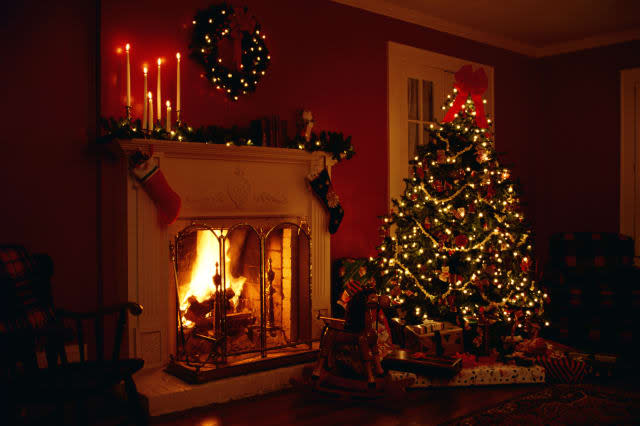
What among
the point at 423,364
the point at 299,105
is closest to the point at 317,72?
the point at 299,105

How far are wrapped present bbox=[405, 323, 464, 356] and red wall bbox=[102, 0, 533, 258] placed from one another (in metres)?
1.08

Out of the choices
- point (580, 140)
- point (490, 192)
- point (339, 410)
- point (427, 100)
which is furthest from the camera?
point (580, 140)

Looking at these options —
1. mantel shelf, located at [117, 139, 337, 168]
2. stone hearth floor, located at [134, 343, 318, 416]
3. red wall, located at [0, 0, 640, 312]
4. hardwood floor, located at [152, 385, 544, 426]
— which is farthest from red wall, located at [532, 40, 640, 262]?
stone hearth floor, located at [134, 343, 318, 416]

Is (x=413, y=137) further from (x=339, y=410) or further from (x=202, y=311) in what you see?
(x=339, y=410)

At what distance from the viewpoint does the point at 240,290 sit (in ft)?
11.7

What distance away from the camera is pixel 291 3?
14.0 ft

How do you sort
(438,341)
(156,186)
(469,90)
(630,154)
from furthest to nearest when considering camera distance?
1. (630,154)
2. (469,90)
3. (438,341)
4. (156,186)

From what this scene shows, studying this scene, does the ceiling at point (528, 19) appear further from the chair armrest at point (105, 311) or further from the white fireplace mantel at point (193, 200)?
the chair armrest at point (105, 311)

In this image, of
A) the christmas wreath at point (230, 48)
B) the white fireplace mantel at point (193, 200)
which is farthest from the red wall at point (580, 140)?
the christmas wreath at point (230, 48)

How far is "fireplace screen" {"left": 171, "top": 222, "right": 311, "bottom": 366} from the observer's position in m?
3.36

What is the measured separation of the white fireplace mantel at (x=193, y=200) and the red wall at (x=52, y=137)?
36 centimetres

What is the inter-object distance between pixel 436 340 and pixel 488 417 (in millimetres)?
776

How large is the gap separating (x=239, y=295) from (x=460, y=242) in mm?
1612

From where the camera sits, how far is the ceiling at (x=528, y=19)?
479cm
